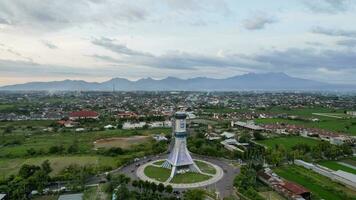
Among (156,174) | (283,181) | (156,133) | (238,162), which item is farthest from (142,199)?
(156,133)

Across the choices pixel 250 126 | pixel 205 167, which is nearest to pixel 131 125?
pixel 250 126

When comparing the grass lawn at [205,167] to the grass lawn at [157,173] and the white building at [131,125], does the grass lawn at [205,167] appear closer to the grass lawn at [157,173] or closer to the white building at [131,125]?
the grass lawn at [157,173]

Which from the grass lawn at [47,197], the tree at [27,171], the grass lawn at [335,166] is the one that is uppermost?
the tree at [27,171]

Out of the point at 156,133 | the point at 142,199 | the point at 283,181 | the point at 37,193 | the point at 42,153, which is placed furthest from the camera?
the point at 156,133

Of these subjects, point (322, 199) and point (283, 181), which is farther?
point (283, 181)

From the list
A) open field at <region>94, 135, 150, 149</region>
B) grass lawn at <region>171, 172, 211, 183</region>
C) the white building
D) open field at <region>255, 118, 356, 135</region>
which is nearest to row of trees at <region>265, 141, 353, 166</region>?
grass lawn at <region>171, 172, 211, 183</region>

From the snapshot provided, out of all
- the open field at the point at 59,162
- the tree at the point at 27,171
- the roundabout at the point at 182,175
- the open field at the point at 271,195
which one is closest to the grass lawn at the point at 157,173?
the roundabout at the point at 182,175

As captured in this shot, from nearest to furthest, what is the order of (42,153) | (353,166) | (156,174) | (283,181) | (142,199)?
(142,199) < (283,181) < (156,174) < (353,166) < (42,153)

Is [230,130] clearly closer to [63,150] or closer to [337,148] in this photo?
[337,148]
